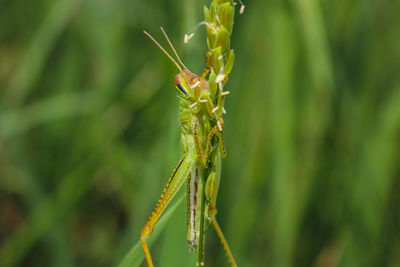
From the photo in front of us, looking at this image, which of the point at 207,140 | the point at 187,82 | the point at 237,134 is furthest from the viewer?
the point at 237,134

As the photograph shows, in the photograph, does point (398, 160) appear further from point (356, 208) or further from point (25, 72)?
point (25, 72)

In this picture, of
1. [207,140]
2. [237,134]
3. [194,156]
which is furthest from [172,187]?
[237,134]

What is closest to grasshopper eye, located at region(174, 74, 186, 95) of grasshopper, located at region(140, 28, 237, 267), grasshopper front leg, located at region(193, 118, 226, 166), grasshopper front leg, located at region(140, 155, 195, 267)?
grasshopper, located at region(140, 28, 237, 267)

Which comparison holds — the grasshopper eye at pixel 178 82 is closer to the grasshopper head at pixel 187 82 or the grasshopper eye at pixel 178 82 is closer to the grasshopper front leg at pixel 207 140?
the grasshopper head at pixel 187 82

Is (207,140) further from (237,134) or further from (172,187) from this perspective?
(237,134)

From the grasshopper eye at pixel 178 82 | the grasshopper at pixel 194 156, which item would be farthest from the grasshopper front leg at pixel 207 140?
the grasshopper eye at pixel 178 82
